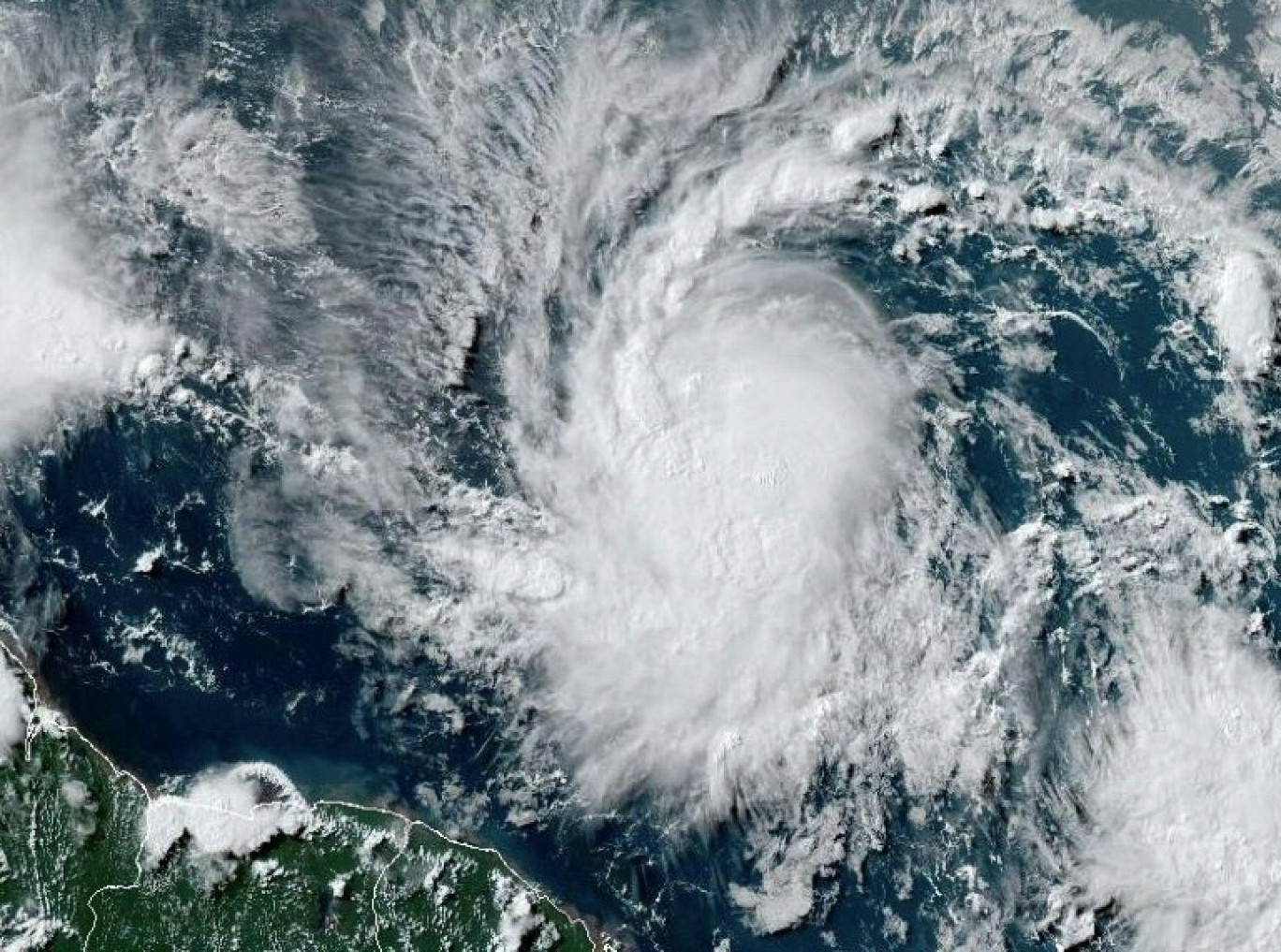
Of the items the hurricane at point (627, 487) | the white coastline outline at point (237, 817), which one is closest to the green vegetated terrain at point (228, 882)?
the white coastline outline at point (237, 817)

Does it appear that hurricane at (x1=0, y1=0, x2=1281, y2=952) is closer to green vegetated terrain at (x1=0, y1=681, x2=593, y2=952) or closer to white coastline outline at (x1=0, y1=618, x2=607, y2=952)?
white coastline outline at (x1=0, y1=618, x2=607, y2=952)

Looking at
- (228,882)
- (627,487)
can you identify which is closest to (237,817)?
(228,882)

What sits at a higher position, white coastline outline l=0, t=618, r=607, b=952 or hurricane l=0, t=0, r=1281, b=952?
hurricane l=0, t=0, r=1281, b=952

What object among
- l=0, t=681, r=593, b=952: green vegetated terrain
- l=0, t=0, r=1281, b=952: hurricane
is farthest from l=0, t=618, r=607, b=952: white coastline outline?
l=0, t=0, r=1281, b=952: hurricane

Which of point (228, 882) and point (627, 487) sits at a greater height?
point (627, 487)

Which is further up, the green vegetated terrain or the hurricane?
the hurricane

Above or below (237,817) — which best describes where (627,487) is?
above

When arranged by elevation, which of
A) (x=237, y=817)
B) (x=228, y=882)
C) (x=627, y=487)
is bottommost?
(x=228, y=882)

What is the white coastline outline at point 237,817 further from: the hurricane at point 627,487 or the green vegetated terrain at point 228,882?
the hurricane at point 627,487

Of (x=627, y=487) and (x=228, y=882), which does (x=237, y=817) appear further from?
(x=627, y=487)
